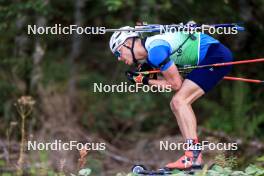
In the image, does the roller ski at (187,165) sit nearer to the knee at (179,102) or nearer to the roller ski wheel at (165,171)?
the roller ski wheel at (165,171)

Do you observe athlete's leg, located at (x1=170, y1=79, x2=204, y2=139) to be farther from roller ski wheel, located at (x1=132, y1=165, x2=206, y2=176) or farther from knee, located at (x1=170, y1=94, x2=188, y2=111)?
roller ski wheel, located at (x1=132, y1=165, x2=206, y2=176)

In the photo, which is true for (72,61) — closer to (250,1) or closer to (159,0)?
(159,0)

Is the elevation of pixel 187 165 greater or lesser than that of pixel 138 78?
lesser

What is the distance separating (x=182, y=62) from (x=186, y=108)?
0.55m

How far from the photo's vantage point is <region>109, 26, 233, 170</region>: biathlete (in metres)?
8.14

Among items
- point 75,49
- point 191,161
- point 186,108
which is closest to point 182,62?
point 186,108

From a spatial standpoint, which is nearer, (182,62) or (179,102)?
(179,102)

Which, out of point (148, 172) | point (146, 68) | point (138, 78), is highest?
point (146, 68)

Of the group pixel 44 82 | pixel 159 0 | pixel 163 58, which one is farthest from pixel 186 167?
pixel 44 82

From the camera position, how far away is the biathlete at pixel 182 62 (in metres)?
8.14

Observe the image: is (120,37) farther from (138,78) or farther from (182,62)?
(182,62)

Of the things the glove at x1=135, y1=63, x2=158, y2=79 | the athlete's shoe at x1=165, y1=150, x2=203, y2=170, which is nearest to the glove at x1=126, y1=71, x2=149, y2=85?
the glove at x1=135, y1=63, x2=158, y2=79

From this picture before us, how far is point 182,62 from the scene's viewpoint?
27.8ft

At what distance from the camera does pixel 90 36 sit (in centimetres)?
1814
